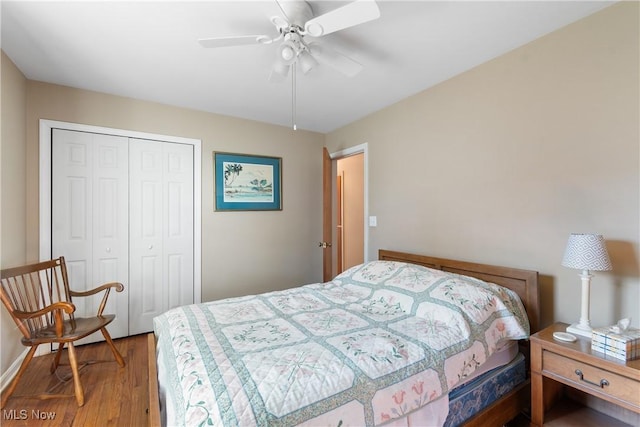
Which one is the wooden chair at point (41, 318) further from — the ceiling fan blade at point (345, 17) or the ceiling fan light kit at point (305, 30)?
the ceiling fan blade at point (345, 17)

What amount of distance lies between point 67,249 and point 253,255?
69.0 inches

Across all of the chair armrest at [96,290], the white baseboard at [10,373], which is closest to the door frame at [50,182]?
the chair armrest at [96,290]

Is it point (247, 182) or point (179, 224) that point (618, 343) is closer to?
point (247, 182)

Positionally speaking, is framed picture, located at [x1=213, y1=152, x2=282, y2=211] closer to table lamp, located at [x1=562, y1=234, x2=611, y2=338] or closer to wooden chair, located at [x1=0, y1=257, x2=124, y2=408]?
wooden chair, located at [x1=0, y1=257, x2=124, y2=408]

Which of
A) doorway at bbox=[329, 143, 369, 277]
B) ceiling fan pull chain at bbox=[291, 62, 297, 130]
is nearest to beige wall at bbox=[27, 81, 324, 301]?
ceiling fan pull chain at bbox=[291, 62, 297, 130]

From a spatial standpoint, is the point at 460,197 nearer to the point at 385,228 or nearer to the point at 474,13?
the point at 385,228

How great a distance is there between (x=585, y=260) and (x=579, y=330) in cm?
42

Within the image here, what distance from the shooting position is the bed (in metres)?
1.01

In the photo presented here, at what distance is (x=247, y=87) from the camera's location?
8.45 ft

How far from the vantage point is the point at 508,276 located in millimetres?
1958

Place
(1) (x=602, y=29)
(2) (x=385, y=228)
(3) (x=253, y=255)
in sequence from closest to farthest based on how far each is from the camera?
(1) (x=602, y=29) → (2) (x=385, y=228) → (3) (x=253, y=255)

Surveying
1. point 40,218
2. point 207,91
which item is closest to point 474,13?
point 207,91

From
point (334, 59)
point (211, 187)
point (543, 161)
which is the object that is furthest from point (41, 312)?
point (543, 161)

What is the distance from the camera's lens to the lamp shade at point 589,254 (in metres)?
1.43
